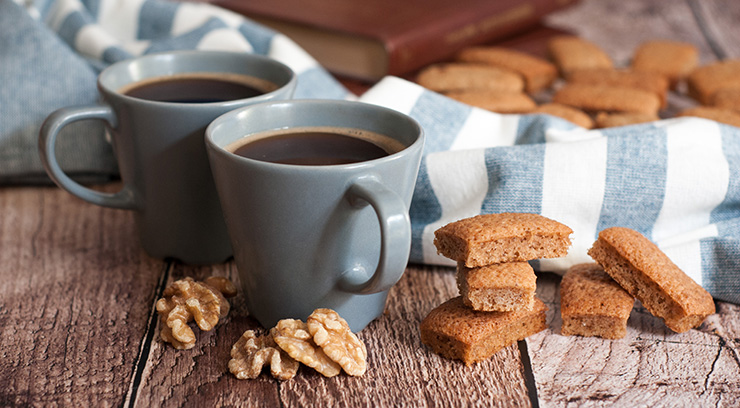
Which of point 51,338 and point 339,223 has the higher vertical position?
point 339,223

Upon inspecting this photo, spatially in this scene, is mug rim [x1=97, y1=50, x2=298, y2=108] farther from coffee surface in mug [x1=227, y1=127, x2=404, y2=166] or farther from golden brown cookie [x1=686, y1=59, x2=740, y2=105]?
golden brown cookie [x1=686, y1=59, x2=740, y2=105]

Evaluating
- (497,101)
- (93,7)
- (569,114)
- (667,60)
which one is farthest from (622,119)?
(93,7)

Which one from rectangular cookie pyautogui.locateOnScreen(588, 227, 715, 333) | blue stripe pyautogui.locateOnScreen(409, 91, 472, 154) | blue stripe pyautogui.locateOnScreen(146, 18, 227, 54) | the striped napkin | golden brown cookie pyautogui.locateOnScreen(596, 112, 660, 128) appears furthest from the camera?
blue stripe pyautogui.locateOnScreen(146, 18, 227, 54)

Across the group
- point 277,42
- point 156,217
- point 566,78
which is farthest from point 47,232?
point 566,78

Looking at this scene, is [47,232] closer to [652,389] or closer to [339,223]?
[339,223]

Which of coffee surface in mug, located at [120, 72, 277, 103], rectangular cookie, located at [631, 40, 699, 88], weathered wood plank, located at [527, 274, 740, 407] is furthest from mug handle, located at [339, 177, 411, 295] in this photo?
rectangular cookie, located at [631, 40, 699, 88]

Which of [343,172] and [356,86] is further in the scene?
[356,86]
